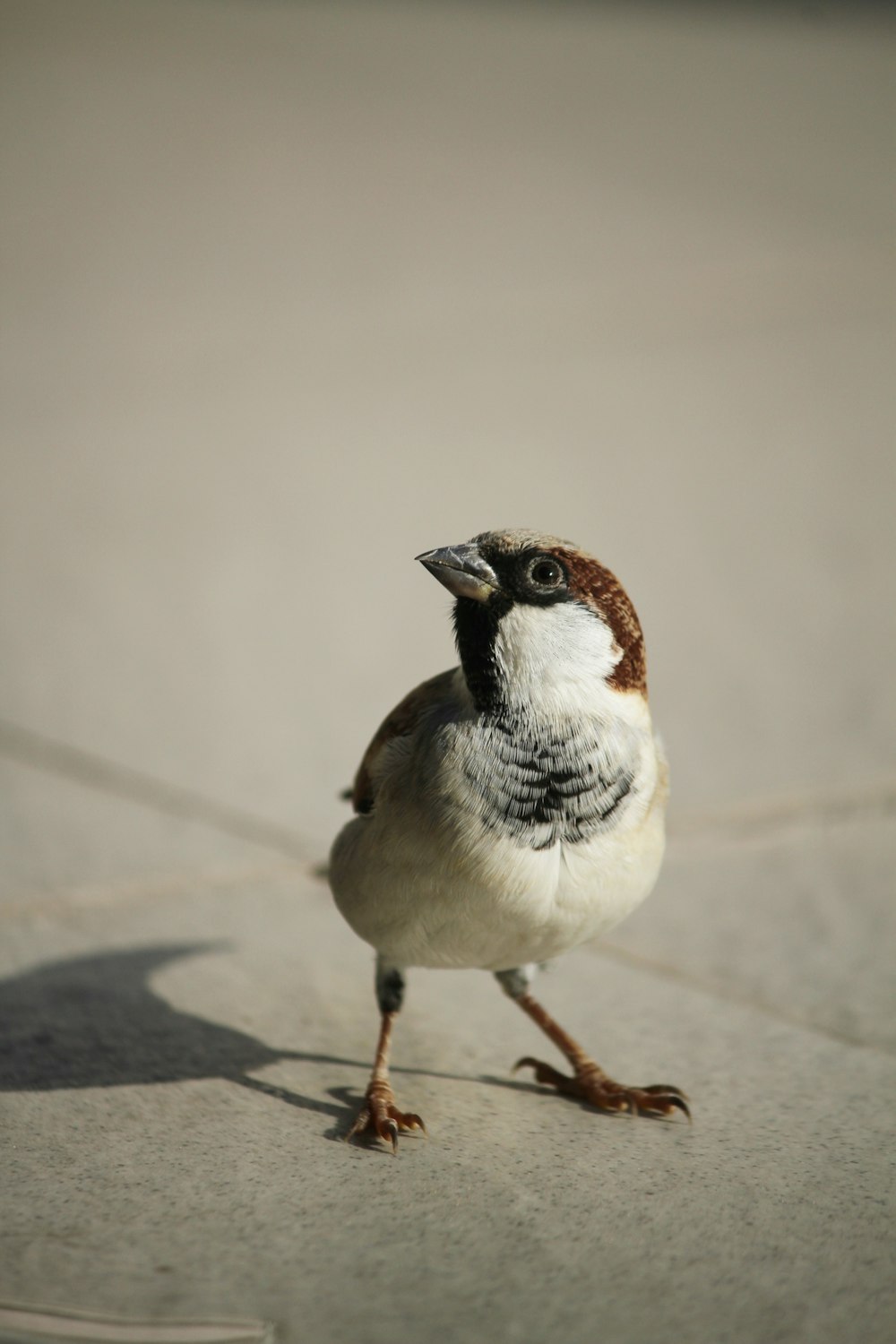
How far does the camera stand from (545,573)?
2.38 meters

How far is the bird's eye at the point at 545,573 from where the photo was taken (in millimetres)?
2375

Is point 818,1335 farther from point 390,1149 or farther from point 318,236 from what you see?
point 318,236

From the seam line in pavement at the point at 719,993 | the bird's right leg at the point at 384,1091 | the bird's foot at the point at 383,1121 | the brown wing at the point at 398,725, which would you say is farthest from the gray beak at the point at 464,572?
the seam line in pavement at the point at 719,993

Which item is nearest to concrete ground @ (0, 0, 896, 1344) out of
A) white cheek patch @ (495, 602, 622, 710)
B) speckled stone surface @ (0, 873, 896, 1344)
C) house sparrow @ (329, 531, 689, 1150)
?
speckled stone surface @ (0, 873, 896, 1344)

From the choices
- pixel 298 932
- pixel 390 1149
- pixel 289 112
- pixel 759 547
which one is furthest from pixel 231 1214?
pixel 289 112

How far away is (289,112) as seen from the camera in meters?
12.0

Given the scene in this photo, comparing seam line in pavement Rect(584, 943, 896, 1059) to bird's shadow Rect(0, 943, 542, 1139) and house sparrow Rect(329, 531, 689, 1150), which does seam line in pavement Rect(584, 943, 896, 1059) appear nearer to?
bird's shadow Rect(0, 943, 542, 1139)

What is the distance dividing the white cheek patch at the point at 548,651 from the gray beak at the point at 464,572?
0.19 feet

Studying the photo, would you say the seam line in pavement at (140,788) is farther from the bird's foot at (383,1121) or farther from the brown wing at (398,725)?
the bird's foot at (383,1121)

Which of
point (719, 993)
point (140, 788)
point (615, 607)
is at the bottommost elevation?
point (719, 993)

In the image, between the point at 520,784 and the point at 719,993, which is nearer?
the point at 520,784

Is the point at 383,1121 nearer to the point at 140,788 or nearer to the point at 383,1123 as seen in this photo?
the point at 383,1123

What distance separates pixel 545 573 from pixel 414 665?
2470mm

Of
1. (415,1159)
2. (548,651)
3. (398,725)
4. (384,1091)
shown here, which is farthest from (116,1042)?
(548,651)
